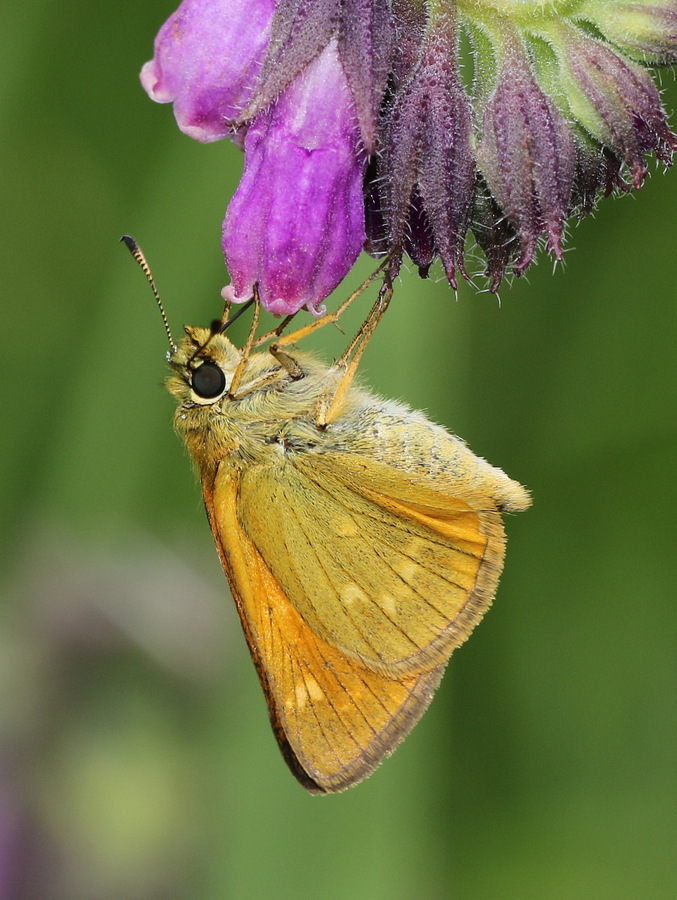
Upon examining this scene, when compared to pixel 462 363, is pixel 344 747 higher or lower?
lower

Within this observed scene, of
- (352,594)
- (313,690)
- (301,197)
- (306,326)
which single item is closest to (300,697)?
(313,690)

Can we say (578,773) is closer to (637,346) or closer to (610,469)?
(610,469)

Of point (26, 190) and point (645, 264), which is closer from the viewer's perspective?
point (645, 264)

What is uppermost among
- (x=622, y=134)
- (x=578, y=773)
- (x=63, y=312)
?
(x=622, y=134)

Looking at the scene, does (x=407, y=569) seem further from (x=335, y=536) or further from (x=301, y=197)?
(x=301, y=197)

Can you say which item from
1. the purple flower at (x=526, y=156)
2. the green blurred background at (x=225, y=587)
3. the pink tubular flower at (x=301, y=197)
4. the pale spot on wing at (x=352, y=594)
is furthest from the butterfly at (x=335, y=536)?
the green blurred background at (x=225, y=587)

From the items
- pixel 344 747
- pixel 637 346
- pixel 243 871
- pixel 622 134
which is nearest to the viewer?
pixel 622 134

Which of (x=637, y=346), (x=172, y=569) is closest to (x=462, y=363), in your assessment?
(x=637, y=346)

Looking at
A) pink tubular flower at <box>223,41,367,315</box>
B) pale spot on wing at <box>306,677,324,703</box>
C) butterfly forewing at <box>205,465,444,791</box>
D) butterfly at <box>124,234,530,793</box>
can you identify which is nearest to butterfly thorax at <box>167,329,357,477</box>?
butterfly at <box>124,234,530,793</box>

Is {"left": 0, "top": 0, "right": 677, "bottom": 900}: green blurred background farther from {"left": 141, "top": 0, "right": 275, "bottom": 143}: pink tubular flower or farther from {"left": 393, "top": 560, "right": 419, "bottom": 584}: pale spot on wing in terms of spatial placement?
{"left": 141, "top": 0, "right": 275, "bottom": 143}: pink tubular flower
